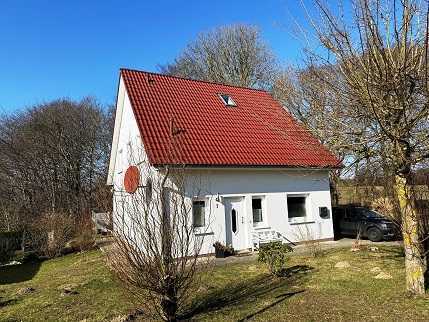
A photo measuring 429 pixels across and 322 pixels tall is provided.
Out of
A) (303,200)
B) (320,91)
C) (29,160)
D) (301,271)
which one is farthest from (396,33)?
(29,160)

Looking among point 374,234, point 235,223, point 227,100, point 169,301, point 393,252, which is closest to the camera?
point 169,301

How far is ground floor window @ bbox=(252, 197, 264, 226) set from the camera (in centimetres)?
1720

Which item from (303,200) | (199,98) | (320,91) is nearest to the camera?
(320,91)

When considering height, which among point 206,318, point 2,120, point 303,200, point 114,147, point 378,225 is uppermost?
point 2,120

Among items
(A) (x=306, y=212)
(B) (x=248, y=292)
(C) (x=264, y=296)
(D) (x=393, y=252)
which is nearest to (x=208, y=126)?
(A) (x=306, y=212)

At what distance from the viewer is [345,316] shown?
7.50 m

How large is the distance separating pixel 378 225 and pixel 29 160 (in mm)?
26447

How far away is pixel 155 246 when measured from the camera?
6.71 metres

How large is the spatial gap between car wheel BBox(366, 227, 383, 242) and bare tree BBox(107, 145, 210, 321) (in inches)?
549

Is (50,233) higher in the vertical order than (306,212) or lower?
lower

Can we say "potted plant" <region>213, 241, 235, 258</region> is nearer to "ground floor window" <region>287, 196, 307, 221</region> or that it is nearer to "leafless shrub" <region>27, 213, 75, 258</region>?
"ground floor window" <region>287, 196, 307, 221</region>

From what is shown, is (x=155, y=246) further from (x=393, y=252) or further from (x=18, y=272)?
(x=18, y=272)

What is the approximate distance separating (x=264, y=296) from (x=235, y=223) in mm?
7385

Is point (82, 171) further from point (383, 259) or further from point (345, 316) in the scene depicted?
point (345, 316)
